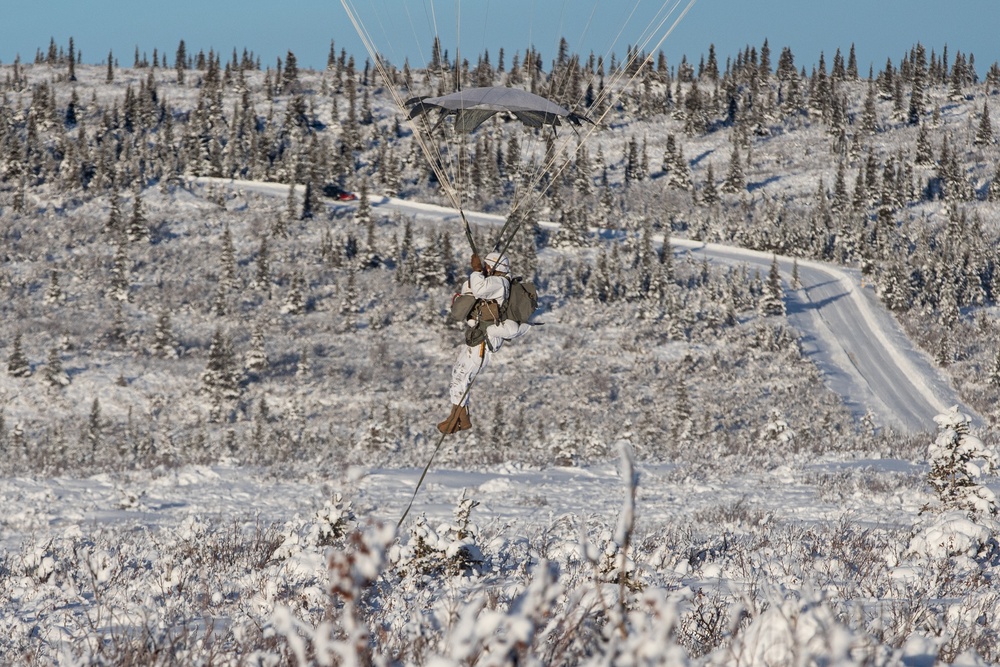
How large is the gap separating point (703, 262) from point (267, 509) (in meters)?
45.2

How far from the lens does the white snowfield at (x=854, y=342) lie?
124 ft

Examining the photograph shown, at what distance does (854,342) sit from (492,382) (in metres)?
21.8

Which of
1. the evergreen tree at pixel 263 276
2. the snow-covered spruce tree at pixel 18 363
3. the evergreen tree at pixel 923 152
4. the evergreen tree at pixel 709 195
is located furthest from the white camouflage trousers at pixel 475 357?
the evergreen tree at pixel 923 152

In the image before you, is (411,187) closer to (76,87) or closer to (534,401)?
(534,401)

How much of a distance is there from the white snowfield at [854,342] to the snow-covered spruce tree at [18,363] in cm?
2898

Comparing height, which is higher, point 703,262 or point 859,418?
point 703,262

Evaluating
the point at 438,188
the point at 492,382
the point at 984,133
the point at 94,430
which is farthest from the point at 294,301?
the point at 984,133

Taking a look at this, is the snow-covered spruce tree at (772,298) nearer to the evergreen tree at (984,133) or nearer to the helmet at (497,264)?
the evergreen tree at (984,133)

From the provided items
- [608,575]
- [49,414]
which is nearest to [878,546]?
[608,575]

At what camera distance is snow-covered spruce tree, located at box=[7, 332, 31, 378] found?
3616cm

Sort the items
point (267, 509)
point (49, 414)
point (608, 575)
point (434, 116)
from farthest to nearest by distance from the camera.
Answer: point (434, 116), point (49, 414), point (267, 509), point (608, 575)

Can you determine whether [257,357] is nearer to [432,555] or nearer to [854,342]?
[854,342]

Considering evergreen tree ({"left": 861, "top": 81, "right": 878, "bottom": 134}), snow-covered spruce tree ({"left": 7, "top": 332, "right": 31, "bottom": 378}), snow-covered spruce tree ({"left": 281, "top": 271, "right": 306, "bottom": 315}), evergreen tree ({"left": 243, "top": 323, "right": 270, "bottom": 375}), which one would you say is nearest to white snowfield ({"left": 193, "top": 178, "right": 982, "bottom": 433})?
snow-covered spruce tree ({"left": 281, "top": 271, "right": 306, "bottom": 315})

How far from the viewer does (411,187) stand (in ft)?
225
